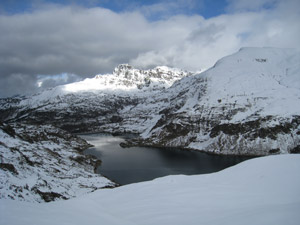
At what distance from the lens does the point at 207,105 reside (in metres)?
157

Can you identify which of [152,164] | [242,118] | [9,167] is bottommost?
[9,167]

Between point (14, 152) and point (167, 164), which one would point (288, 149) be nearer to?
point (167, 164)

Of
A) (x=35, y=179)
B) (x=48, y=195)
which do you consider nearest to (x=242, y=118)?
(x=35, y=179)

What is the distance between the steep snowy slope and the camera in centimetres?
11156

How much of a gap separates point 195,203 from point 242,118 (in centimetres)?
13090

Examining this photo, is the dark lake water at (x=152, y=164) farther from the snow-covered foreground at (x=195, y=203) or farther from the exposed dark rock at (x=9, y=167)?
the snow-covered foreground at (x=195, y=203)

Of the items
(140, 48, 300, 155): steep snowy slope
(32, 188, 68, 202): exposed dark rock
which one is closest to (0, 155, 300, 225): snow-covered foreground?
(32, 188, 68, 202): exposed dark rock

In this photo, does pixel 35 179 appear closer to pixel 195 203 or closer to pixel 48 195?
pixel 48 195

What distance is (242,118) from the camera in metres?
132

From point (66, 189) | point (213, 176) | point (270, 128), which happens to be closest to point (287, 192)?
point (213, 176)

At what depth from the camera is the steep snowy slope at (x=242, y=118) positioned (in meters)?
112

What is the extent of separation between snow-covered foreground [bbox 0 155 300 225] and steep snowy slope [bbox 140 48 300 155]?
10360cm

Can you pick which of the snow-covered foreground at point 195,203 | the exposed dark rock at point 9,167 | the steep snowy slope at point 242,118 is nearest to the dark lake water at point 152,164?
the steep snowy slope at point 242,118

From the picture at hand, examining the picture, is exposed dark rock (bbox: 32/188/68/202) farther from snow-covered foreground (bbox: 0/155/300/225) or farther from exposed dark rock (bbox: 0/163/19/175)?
snow-covered foreground (bbox: 0/155/300/225)
